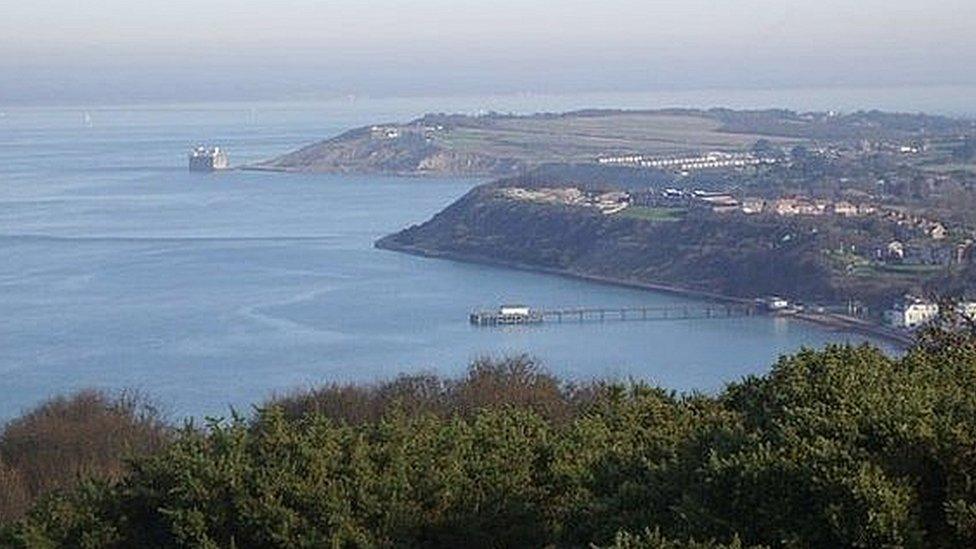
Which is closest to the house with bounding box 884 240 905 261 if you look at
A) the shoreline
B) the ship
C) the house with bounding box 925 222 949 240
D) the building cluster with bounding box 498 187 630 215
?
the house with bounding box 925 222 949 240

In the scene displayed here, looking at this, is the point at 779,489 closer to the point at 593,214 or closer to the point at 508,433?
the point at 508,433

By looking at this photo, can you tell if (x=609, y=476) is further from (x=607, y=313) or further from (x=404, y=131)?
(x=404, y=131)

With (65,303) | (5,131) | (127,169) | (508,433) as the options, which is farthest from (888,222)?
(5,131)

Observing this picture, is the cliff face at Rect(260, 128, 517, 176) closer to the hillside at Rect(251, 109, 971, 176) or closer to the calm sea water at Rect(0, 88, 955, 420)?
the hillside at Rect(251, 109, 971, 176)

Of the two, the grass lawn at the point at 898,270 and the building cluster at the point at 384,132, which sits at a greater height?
the building cluster at the point at 384,132

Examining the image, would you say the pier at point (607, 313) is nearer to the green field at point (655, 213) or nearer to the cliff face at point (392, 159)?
the green field at point (655, 213)

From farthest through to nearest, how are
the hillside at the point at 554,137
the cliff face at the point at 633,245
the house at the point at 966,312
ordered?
1. the hillside at the point at 554,137
2. the cliff face at the point at 633,245
3. the house at the point at 966,312

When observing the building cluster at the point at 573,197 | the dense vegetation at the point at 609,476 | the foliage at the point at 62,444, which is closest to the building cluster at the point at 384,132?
the building cluster at the point at 573,197
